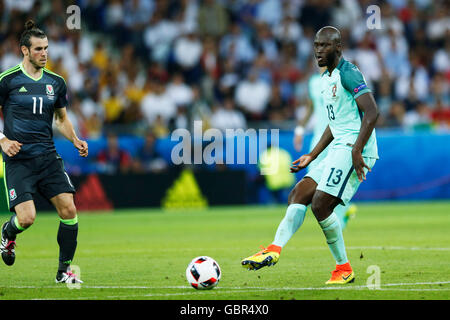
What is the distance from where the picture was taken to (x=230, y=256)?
11.2 meters

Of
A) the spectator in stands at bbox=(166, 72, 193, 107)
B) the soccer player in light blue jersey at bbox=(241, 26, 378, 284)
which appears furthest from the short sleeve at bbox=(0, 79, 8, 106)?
the spectator in stands at bbox=(166, 72, 193, 107)

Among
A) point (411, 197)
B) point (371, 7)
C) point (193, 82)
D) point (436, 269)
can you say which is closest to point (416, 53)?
point (371, 7)

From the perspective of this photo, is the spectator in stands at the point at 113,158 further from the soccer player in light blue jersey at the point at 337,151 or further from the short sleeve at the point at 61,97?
the soccer player in light blue jersey at the point at 337,151

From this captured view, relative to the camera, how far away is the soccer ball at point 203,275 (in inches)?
315

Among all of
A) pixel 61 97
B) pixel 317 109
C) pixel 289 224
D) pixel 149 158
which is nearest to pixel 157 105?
pixel 149 158

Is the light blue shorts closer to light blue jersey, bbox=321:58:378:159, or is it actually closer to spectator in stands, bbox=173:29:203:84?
light blue jersey, bbox=321:58:378:159

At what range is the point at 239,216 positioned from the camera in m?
18.3

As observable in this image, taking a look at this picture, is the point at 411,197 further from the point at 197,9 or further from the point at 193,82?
the point at 197,9

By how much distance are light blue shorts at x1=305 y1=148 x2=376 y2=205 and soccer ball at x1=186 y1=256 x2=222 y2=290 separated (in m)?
1.34

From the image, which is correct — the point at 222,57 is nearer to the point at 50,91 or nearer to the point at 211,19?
the point at 211,19

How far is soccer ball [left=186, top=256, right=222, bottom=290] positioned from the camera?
799cm

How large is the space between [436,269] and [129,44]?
50.6 ft

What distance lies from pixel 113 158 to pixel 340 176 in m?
12.3

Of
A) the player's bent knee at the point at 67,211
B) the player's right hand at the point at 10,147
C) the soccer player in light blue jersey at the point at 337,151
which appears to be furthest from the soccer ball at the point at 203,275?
the player's right hand at the point at 10,147
